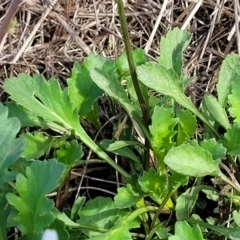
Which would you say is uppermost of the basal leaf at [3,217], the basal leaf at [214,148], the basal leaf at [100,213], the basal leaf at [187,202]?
the basal leaf at [214,148]

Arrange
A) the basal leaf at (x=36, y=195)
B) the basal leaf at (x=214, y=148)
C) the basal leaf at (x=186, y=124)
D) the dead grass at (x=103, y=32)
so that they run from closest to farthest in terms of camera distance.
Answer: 1. the basal leaf at (x=36, y=195)
2. the basal leaf at (x=214, y=148)
3. the basal leaf at (x=186, y=124)
4. the dead grass at (x=103, y=32)

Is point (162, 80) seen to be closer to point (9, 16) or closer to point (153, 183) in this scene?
point (153, 183)

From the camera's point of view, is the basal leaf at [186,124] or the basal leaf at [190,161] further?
the basal leaf at [186,124]

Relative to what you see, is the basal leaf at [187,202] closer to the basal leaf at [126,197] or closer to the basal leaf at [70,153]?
the basal leaf at [126,197]

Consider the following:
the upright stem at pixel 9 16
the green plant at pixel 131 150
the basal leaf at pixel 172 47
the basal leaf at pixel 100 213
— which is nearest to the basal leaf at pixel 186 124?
the green plant at pixel 131 150

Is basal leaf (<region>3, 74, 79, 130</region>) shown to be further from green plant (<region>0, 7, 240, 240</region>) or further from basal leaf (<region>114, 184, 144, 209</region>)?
basal leaf (<region>114, 184, 144, 209</region>)

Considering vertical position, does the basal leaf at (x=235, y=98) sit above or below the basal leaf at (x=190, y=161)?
above

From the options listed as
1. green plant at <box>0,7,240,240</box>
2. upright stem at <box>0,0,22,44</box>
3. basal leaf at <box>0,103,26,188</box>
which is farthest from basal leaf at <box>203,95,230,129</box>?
upright stem at <box>0,0,22,44</box>

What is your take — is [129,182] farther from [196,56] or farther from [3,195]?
[196,56]
